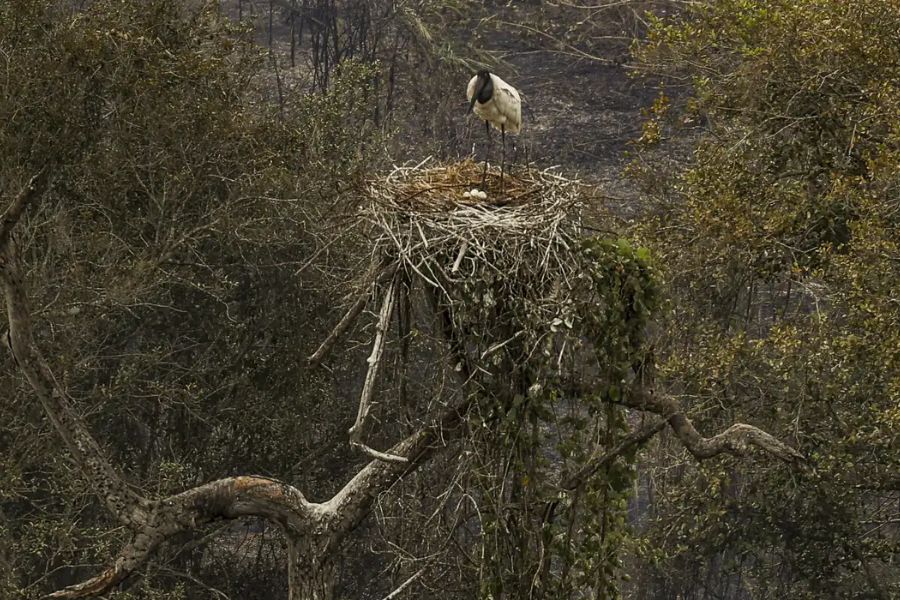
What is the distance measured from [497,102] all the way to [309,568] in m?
2.75

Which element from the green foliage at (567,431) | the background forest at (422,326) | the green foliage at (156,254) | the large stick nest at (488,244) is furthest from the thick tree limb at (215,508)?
the green foliage at (156,254)

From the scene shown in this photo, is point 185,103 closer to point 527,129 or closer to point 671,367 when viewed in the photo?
point 671,367

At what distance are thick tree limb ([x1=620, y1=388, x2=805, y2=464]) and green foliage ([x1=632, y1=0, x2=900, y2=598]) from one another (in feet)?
8.18

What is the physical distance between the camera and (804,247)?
12328mm

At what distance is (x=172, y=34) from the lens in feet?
48.2

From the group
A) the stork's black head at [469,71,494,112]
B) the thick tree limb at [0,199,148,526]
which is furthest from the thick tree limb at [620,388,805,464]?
the thick tree limb at [0,199,148,526]

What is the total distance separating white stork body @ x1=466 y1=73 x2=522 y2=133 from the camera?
732 cm

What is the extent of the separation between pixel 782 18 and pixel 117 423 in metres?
9.35

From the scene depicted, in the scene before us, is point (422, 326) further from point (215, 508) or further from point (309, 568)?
point (215, 508)

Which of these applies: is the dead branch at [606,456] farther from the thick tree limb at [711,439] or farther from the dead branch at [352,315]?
the dead branch at [352,315]

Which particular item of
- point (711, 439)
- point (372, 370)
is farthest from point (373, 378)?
point (711, 439)

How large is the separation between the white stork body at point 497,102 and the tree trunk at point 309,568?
8.27ft

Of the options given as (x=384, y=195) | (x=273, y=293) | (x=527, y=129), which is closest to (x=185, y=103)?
(x=273, y=293)

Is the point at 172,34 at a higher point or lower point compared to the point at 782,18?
lower
